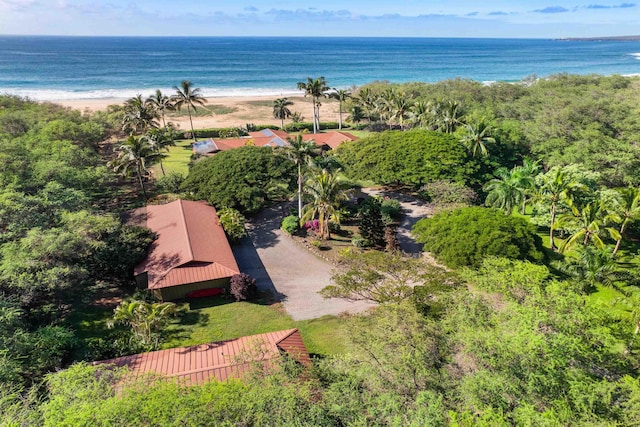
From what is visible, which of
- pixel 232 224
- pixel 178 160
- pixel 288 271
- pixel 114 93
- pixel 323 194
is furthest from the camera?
pixel 114 93

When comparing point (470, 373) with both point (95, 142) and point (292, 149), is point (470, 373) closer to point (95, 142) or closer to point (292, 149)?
point (292, 149)

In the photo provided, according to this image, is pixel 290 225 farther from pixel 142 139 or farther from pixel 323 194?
pixel 142 139

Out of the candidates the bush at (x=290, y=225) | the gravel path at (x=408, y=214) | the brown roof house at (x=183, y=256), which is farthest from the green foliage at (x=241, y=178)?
the gravel path at (x=408, y=214)

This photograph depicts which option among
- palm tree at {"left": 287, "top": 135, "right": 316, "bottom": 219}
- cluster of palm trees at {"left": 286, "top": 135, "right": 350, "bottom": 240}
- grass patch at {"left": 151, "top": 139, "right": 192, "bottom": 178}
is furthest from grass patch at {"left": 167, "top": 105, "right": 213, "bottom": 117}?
palm tree at {"left": 287, "top": 135, "right": 316, "bottom": 219}

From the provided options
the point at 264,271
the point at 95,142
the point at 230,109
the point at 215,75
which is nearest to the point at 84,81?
the point at 215,75

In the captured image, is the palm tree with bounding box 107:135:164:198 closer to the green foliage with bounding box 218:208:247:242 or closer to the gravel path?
the green foliage with bounding box 218:208:247:242

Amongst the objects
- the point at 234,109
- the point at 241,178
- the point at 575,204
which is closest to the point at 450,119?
the point at 575,204
